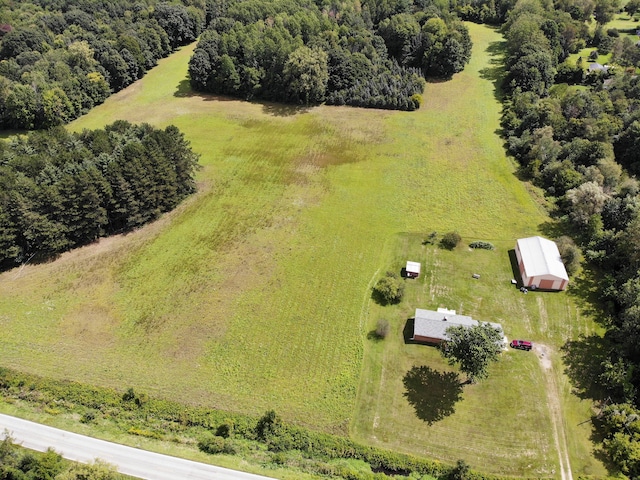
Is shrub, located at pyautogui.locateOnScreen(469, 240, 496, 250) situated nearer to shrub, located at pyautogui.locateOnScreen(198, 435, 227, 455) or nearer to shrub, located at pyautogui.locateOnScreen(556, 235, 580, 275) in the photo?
shrub, located at pyautogui.locateOnScreen(556, 235, 580, 275)

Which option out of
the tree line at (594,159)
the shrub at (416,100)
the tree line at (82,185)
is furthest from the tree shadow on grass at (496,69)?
the tree line at (82,185)

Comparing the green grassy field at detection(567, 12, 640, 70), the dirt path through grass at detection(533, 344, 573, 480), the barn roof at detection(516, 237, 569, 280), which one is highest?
the green grassy field at detection(567, 12, 640, 70)

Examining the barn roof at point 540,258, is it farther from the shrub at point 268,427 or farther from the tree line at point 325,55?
the tree line at point 325,55

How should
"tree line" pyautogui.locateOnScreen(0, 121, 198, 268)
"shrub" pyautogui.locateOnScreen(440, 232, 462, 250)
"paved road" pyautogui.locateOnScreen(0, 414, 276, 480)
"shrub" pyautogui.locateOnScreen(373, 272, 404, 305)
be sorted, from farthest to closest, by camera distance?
"shrub" pyautogui.locateOnScreen(440, 232, 462, 250) → "tree line" pyautogui.locateOnScreen(0, 121, 198, 268) → "shrub" pyautogui.locateOnScreen(373, 272, 404, 305) → "paved road" pyautogui.locateOnScreen(0, 414, 276, 480)

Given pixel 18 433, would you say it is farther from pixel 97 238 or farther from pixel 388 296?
pixel 388 296

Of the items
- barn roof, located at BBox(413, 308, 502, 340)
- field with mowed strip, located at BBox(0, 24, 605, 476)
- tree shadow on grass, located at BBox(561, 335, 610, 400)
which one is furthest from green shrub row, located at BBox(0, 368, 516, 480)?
tree shadow on grass, located at BBox(561, 335, 610, 400)

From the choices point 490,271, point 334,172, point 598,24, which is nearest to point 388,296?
point 490,271
